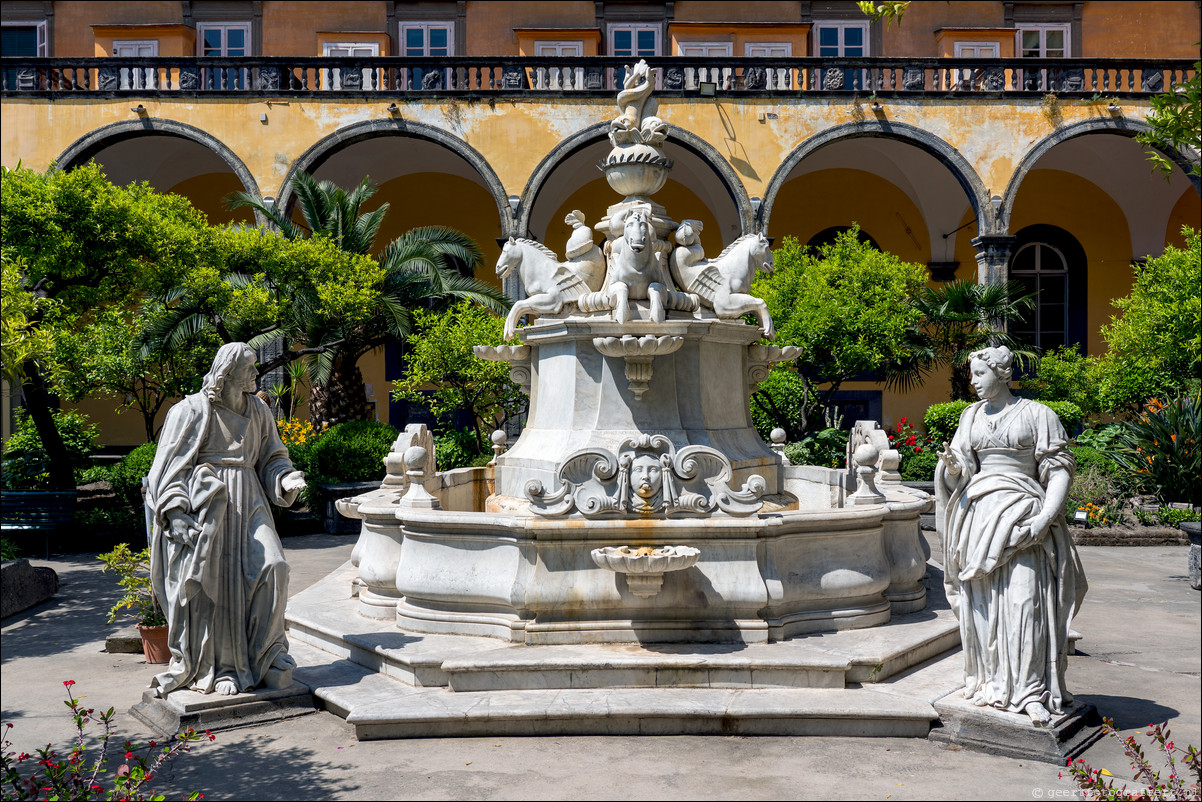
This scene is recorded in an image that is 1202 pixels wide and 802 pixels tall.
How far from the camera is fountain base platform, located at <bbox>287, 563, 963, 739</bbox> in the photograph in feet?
15.2

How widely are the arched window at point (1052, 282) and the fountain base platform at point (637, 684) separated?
1960 cm

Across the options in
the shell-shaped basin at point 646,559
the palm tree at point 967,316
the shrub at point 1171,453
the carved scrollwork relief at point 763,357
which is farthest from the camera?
the palm tree at point 967,316

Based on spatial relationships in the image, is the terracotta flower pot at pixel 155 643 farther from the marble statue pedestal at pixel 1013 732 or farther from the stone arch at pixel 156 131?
the stone arch at pixel 156 131

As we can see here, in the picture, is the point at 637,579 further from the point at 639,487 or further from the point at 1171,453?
the point at 1171,453

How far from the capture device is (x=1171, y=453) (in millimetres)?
13438

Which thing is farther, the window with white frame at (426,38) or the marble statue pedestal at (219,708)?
the window with white frame at (426,38)

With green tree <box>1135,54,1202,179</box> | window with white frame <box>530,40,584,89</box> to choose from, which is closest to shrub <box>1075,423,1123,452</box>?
green tree <box>1135,54,1202,179</box>

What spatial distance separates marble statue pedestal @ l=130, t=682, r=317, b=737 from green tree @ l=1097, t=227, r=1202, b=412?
13.8 meters

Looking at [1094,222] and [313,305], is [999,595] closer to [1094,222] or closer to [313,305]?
[313,305]

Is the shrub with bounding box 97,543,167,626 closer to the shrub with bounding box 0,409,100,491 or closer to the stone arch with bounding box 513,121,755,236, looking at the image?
the shrub with bounding box 0,409,100,491

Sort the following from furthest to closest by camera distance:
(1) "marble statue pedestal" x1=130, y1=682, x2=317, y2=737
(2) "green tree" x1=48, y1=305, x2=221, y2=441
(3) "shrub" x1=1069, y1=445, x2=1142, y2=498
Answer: (3) "shrub" x1=1069, y1=445, x2=1142, y2=498
(2) "green tree" x1=48, y1=305, x2=221, y2=441
(1) "marble statue pedestal" x1=130, y1=682, x2=317, y2=737

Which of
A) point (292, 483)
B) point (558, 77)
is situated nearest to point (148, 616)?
point (292, 483)

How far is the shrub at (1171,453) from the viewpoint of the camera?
522 inches

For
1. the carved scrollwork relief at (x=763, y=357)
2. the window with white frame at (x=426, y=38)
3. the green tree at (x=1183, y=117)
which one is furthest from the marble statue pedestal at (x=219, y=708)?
the window with white frame at (x=426, y=38)
